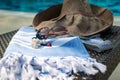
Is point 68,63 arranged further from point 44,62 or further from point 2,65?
point 2,65

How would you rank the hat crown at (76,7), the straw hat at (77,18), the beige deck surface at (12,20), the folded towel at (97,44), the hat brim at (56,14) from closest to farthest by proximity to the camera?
the folded towel at (97,44), the straw hat at (77,18), the hat crown at (76,7), the hat brim at (56,14), the beige deck surface at (12,20)

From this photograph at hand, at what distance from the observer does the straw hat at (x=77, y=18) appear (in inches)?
116

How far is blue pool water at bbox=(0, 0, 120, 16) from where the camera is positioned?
7797mm

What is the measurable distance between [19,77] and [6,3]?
22.0 ft

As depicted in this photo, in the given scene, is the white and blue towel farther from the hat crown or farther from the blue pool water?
the blue pool water

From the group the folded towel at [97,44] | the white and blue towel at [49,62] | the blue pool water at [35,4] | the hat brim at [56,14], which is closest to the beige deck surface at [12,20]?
the blue pool water at [35,4]

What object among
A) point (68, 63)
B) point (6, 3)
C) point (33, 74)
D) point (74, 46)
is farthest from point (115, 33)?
point (6, 3)

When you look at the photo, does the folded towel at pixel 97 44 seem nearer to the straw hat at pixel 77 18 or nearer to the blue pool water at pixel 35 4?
the straw hat at pixel 77 18

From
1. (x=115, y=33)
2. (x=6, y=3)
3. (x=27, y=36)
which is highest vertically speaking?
(x=27, y=36)

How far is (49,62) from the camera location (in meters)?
2.13

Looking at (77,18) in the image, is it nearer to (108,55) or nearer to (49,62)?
(108,55)

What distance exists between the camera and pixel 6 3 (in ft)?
27.8

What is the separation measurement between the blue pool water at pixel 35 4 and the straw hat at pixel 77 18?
167 inches

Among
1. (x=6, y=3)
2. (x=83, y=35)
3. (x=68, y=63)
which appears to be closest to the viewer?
(x=68, y=63)
